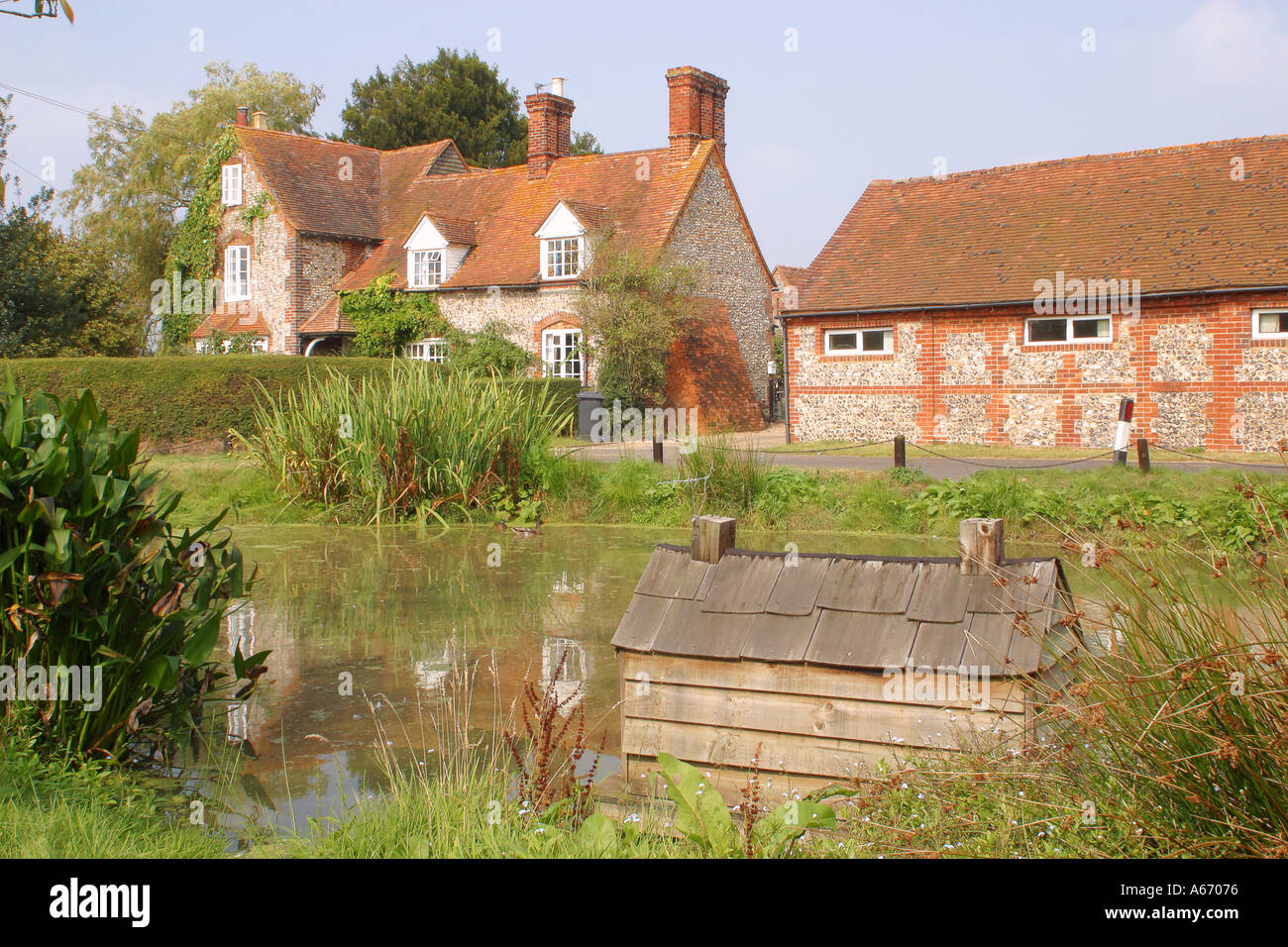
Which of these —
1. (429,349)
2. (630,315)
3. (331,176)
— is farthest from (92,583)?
(331,176)

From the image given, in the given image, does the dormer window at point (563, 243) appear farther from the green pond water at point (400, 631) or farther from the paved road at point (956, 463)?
the green pond water at point (400, 631)

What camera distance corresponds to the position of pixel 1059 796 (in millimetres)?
3896

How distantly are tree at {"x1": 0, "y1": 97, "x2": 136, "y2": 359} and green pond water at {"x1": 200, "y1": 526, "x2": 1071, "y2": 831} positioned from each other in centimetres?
1845

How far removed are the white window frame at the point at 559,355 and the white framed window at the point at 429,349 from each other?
292 centimetres

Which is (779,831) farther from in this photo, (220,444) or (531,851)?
(220,444)

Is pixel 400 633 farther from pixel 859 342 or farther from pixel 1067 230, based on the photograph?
pixel 1067 230

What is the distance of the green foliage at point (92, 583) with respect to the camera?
508 centimetres

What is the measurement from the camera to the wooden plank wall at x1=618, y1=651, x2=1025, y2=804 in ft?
15.8

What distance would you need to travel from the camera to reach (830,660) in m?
4.98

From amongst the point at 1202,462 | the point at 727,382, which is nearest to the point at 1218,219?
the point at 1202,462

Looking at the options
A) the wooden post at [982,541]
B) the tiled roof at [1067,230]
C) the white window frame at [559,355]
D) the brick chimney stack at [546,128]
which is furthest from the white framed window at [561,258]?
the wooden post at [982,541]

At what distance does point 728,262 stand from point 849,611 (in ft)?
89.7

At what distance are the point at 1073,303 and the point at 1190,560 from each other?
12.8m

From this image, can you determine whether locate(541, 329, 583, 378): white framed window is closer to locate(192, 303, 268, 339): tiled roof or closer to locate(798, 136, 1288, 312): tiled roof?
locate(798, 136, 1288, 312): tiled roof
